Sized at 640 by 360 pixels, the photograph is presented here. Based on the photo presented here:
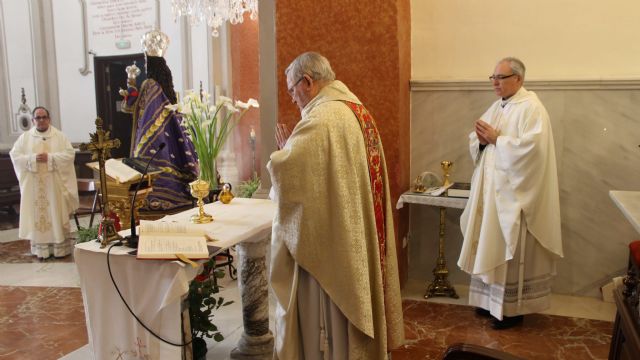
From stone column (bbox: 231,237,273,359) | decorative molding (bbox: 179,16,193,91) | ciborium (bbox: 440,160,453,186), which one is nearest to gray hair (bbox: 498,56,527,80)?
ciborium (bbox: 440,160,453,186)

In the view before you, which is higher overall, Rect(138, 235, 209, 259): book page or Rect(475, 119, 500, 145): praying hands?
Rect(475, 119, 500, 145): praying hands

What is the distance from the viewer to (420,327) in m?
4.14

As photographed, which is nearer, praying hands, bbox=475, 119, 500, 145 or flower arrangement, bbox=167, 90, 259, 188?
flower arrangement, bbox=167, 90, 259, 188

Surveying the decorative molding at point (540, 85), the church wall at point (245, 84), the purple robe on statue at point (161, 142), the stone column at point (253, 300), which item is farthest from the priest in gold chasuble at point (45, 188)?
the decorative molding at point (540, 85)

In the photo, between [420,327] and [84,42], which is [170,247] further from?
[84,42]

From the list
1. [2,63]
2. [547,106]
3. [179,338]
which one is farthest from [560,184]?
[2,63]

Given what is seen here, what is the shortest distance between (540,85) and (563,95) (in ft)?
0.70

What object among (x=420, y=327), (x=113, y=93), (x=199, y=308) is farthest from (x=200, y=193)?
(x=113, y=93)

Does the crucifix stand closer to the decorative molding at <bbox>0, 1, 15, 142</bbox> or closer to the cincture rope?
the cincture rope

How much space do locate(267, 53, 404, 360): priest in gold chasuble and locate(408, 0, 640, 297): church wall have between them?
2.41 meters

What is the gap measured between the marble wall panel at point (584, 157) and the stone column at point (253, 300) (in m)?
2.35

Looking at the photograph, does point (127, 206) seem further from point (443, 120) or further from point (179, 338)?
point (443, 120)

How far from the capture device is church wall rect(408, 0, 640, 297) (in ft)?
14.9

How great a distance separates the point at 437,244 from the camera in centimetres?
514
